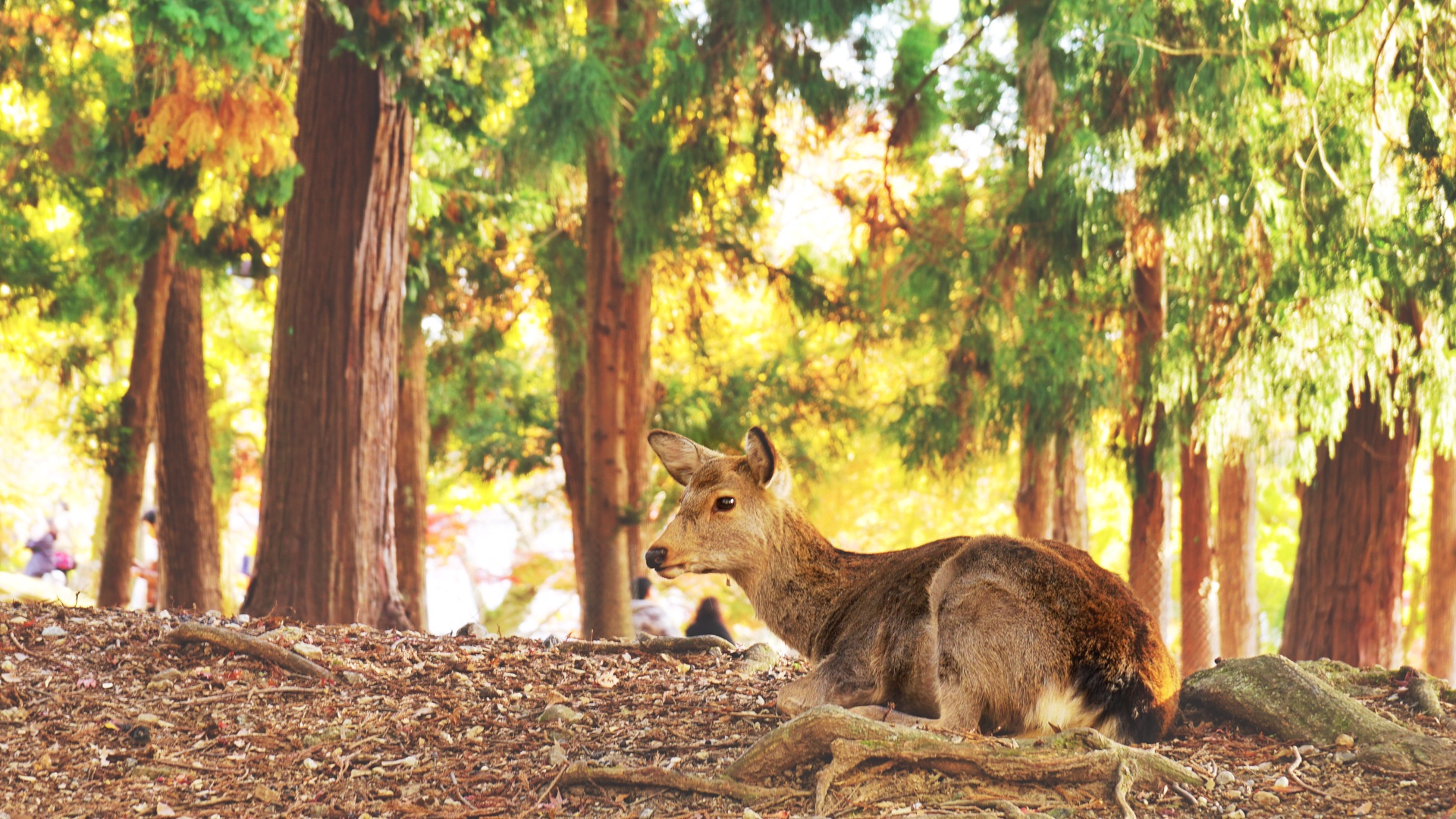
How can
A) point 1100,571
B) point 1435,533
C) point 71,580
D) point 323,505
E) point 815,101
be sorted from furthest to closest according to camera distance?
point 71,580 → point 1435,533 → point 815,101 → point 323,505 → point 1100,571

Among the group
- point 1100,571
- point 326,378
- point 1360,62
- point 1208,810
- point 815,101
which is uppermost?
point 815,101

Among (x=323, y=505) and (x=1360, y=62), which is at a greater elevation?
(x=1360, y=62)

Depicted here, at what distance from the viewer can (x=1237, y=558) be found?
14156 millimetres

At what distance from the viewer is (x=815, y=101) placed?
39.2 feet

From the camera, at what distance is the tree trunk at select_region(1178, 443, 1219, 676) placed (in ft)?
41.9

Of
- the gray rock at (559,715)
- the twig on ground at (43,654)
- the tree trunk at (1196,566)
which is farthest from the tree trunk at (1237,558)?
the twig on ground at (43,654)

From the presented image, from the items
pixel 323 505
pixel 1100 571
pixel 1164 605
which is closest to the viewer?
pixel 1100 571

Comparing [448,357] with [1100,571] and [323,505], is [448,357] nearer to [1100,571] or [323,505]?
[323,505]

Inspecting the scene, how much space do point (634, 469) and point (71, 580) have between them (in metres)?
20.9

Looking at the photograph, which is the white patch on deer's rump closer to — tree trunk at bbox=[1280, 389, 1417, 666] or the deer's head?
the deer's head

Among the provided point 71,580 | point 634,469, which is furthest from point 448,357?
point 71,580

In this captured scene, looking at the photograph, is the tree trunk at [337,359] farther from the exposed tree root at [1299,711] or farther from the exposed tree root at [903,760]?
the exposed tree root at [1299,711]

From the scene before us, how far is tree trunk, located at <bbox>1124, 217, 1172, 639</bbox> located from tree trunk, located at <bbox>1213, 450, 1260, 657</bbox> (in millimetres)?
1406

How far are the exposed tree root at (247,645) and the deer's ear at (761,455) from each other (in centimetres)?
224
